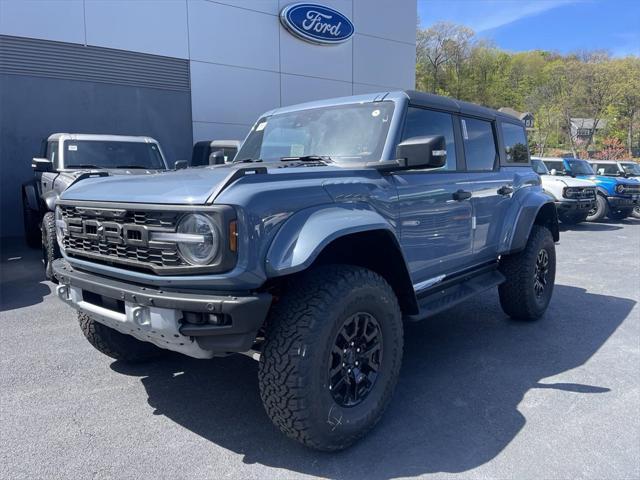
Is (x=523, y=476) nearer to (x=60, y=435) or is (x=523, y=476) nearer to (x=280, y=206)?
(x=280, y=206)

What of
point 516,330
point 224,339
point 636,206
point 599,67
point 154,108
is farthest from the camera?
point 599,67

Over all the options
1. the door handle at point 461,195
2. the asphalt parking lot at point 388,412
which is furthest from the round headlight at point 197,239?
the door handle at point 461,195

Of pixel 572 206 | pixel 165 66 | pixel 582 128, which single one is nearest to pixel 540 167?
pixel 572 206

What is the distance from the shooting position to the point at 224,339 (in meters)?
2.30

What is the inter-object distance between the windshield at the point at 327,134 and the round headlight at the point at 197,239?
4.42 feet

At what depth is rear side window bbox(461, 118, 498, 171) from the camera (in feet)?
13.6

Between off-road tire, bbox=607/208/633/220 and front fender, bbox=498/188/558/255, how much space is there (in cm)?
1137

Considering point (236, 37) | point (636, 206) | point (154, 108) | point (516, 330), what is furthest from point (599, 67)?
point (516, 330)

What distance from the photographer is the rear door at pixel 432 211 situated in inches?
127

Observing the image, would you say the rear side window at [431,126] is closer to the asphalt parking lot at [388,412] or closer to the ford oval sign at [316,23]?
the asphalt parking lot at [388,412]

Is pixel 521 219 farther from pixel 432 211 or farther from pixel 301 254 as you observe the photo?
pixel 301 254

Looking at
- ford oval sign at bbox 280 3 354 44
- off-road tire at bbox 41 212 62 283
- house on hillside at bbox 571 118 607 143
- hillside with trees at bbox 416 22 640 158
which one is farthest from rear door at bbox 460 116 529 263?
house on hillside at bbox 571 118 607 143

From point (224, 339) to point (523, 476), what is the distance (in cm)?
161

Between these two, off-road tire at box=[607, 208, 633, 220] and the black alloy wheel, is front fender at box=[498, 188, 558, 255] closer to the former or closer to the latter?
the black alloy wheel
